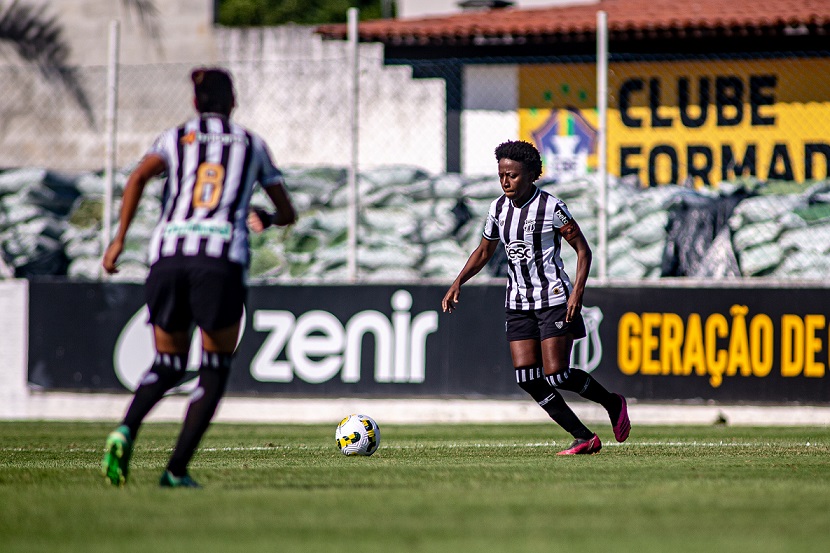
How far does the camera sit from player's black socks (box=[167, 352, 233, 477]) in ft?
19.9

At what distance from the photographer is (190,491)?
19.3ft

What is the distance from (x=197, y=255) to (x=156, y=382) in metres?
0.67

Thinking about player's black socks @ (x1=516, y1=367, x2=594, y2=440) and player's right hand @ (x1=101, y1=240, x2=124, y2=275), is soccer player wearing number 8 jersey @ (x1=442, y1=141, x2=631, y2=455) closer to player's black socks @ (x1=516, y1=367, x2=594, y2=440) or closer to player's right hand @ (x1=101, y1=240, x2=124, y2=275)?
player's black socks @ (x1=516, y1=367, x2=594, y2=440)

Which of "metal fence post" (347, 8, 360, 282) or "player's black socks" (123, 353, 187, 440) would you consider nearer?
"player's black socks" (123, 353, 187, 440)

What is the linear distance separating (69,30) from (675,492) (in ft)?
66.7

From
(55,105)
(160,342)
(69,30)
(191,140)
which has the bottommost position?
(160,342)

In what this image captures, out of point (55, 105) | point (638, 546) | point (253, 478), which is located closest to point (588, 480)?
point (253, 478)

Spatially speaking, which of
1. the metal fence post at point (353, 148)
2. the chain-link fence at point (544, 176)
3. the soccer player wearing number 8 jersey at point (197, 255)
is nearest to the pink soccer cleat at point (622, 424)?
the soccer player wearing number 8 jersey at point (197, 255)

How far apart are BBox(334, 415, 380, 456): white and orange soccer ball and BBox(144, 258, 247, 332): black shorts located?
2.41 meters

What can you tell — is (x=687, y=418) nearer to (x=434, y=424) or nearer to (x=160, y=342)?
(x=434, y=424)

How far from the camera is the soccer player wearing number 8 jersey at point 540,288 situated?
8617mm

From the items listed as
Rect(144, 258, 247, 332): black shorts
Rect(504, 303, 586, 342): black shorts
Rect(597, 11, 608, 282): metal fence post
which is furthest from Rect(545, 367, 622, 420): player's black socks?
Rect(597, 11, 608, 282): metal fence post

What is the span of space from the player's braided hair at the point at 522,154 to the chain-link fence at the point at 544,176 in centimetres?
526

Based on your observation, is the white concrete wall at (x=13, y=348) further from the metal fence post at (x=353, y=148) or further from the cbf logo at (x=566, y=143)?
the cbf logo at (x=566, y=143)
